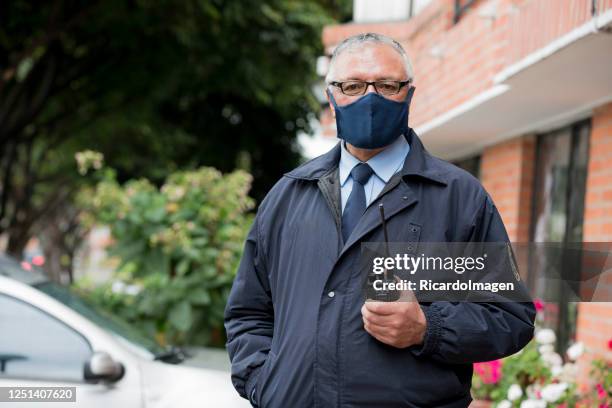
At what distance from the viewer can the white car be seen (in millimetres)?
4508

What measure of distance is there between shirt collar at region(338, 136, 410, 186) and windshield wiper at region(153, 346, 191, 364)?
2.83m

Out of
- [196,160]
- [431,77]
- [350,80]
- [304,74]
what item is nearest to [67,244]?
[196,160]

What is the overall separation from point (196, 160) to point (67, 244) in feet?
67.9

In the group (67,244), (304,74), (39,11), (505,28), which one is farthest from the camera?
(67,244)

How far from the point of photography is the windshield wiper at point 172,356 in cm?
509

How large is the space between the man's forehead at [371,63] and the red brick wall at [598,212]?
3080 millimetres

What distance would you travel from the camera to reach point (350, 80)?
96.4 inches

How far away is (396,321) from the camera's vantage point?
84.2 inches

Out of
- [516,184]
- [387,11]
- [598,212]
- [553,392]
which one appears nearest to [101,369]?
[553,392]

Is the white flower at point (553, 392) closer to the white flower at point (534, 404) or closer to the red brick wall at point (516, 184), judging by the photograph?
the white flower at point (534, 404)

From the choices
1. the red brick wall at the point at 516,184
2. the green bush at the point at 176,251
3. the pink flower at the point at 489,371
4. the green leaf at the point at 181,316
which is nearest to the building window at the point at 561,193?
the red brick wall at the point at 516,184

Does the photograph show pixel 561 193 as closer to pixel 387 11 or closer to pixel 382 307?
pixel 387 11

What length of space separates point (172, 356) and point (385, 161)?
3096 mm

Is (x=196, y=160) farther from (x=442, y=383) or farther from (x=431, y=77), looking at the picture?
(x=442, y=383)
